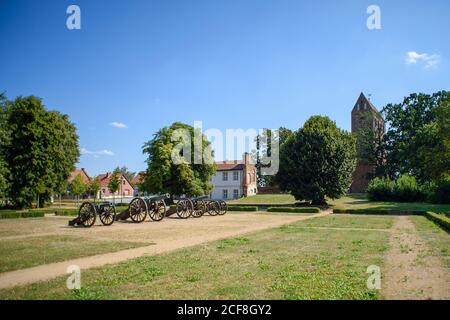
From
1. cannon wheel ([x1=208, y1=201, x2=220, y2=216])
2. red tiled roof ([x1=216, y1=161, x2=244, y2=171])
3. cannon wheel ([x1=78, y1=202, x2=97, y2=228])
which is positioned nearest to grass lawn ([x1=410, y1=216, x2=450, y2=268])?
cannon wheel ([x1=78, y1=202, x2=97, y2=228])

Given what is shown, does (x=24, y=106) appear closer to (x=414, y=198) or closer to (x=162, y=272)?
(x=162, y=272)

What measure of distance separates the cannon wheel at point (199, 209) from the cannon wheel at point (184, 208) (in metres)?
0.42

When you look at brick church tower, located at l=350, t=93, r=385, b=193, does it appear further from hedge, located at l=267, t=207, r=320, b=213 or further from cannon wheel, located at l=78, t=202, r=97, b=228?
cannon wheel, located at l=78, t=202, r=97, b=228

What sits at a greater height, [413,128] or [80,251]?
[413,128]

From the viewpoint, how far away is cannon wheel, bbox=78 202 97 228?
18750mm

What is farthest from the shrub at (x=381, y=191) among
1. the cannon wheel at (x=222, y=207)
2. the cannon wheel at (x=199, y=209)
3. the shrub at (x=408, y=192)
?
the cannon wheel at (x=199, y=209)

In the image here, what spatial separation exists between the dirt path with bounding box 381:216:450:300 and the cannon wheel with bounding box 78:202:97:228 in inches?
559

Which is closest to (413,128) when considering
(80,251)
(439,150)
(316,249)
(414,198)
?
A: (414,198)

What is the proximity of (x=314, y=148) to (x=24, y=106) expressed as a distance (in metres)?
31.6

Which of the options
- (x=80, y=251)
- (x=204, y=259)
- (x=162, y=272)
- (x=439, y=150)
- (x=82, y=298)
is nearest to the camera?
(x=82, y=298)

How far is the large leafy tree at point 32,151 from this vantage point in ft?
125

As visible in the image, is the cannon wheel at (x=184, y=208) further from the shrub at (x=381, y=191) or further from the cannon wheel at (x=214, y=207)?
the shrub at (x=381, y=191)

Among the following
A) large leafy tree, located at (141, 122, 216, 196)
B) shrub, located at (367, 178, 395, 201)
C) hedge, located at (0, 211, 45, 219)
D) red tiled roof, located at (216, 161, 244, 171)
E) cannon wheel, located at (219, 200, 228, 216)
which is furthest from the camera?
red tiled roof, located at (216, 161, 244, 171)

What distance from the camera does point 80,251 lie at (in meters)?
10.8
